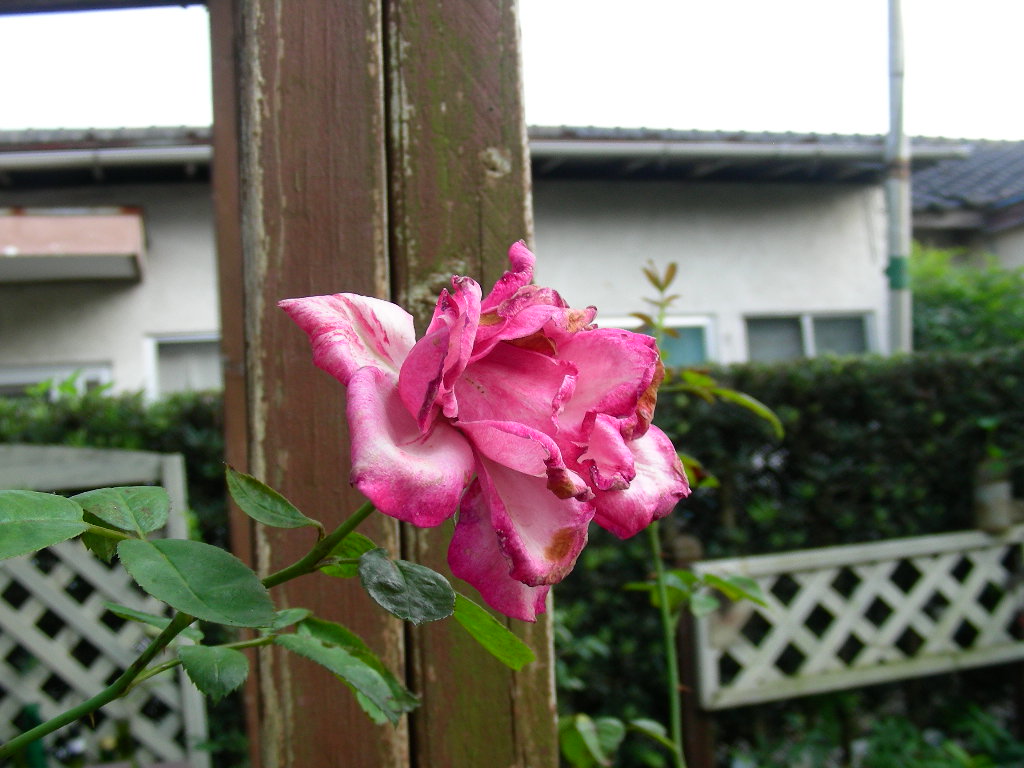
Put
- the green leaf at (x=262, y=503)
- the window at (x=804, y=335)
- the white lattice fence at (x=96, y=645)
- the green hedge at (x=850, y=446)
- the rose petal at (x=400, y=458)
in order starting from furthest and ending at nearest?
the window at (x=804, y=335) → the green hedge at (x=850, y=446) → the white lattice fence at (x=96, y=645) → the green leaf at (x=262, y=503) → the rose petal at (x=400, y=458)

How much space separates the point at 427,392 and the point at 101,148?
5.51 meters

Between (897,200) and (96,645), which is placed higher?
(897,200)

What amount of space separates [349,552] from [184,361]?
5741mm

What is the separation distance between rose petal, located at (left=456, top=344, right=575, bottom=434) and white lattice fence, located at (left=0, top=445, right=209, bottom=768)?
8.95ft

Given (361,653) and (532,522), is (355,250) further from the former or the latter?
(532,522)

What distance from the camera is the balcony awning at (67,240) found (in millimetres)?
4906

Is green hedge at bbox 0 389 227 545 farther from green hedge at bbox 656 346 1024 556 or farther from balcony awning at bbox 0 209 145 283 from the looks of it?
green hedge at bbox 656 346 1024 556

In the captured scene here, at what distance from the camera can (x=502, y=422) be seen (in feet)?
1.05

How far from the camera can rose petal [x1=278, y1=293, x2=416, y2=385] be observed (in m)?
0.34

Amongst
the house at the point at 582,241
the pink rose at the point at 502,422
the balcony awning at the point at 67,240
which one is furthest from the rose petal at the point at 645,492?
the balcony awning at the point at 67,240

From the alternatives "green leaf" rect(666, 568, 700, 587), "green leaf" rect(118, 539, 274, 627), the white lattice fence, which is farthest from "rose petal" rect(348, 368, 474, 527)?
the white lattice fence

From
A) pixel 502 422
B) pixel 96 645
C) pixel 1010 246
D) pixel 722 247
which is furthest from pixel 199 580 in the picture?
pixel 1010 246

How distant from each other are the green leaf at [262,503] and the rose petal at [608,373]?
0.15m

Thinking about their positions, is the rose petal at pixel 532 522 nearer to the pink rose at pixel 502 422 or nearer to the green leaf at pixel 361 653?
the pink rose at pixel 502 422
